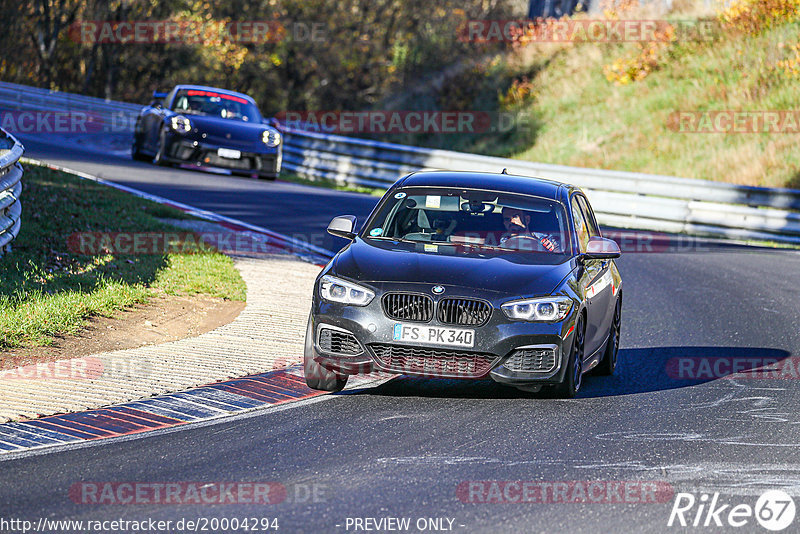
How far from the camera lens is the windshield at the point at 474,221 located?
9.09 metres

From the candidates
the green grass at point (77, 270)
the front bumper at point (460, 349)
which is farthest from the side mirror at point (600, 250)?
the green grass at point (77, 270)

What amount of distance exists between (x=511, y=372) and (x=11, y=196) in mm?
6118

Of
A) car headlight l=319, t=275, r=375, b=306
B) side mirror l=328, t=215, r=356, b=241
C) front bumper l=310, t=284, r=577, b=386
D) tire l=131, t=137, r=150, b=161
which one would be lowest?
tire l=131, t=137, r=150, b=161

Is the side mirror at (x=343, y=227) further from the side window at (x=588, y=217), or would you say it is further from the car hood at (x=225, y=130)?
the car hood at (x=225, y=130)

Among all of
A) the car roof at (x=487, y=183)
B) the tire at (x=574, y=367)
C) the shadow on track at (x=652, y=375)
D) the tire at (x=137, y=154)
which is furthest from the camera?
the tire at (x=137, y=154)

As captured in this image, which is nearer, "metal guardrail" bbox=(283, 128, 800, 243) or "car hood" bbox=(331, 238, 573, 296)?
"car hood" bbox=(331, 238, 573, 296)

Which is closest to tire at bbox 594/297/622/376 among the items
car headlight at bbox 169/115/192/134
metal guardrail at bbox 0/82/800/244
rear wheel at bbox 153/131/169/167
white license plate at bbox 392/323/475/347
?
white license plate at bbox 392/323/475/347

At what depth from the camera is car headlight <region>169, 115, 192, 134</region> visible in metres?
23.0

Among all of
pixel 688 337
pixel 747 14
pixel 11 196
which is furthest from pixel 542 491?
pixel 747 14

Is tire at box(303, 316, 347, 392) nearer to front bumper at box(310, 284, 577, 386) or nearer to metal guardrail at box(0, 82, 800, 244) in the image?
front bumper at box(310, 284, 577, 386)

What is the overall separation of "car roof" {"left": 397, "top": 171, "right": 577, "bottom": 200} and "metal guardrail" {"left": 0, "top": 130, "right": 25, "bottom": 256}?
4366 mm

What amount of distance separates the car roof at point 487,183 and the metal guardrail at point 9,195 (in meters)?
4.37

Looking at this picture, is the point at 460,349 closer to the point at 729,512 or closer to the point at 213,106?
the point at 729,512

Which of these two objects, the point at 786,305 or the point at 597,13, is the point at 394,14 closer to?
the point at 597,13
